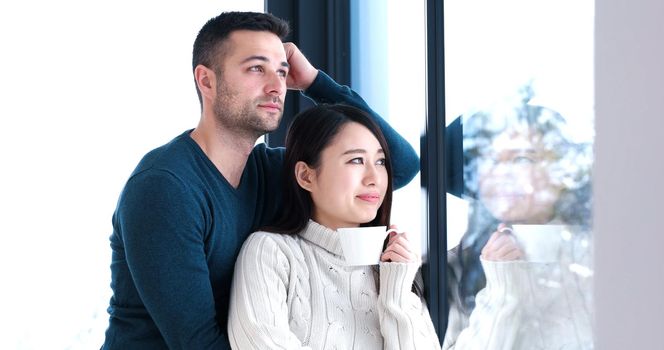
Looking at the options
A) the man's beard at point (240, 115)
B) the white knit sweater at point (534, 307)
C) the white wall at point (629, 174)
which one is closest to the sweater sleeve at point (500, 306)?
the white knit sweater at point (534, 307)

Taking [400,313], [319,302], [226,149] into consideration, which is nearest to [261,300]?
[319,302]

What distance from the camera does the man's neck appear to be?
1689 mm

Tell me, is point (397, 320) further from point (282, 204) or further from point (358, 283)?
point (282, 204)

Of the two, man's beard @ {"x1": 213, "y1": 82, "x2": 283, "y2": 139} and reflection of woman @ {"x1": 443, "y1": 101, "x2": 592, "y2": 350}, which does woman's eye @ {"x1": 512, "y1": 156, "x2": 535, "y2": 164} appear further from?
man's beard @ {"x1": 213, "y1": 82, "x2": 283, "y2": 139}

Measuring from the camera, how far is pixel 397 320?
1.48 meters

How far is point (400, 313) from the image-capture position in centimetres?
147

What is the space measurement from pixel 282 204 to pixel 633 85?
1.29 m

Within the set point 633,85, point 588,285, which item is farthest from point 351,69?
point 633,85

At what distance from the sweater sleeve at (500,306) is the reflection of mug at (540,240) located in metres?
0.03

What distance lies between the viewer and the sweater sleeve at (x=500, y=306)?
3.93 feet

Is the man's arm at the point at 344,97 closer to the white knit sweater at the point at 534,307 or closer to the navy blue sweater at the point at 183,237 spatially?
the navy blue sweater at the point at 183,237

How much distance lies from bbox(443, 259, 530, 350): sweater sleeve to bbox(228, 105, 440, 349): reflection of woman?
0.54ft

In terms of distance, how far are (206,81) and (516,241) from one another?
32.2 inches

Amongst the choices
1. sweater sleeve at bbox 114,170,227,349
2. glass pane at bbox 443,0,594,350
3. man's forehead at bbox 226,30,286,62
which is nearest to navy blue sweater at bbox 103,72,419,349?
sweater sleeve at bbox 114,170,227,349
